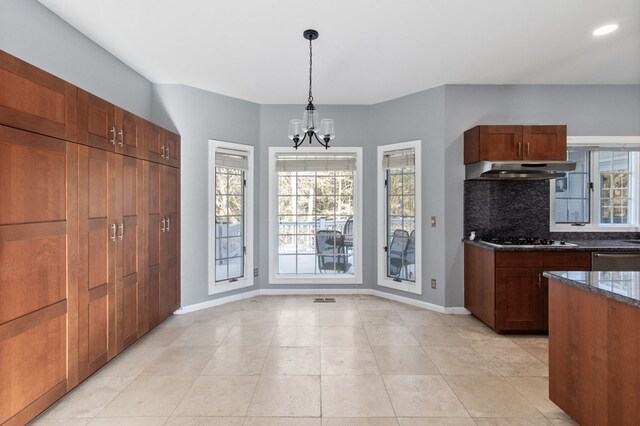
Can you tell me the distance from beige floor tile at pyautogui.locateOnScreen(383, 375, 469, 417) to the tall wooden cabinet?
2.30m

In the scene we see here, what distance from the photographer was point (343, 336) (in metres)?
3.23

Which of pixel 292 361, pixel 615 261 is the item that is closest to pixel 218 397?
pixel 292 361

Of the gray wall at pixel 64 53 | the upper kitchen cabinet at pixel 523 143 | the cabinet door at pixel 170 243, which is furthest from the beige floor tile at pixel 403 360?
the gray wall at pixel 64 53

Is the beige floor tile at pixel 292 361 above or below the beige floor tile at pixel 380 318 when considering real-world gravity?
below

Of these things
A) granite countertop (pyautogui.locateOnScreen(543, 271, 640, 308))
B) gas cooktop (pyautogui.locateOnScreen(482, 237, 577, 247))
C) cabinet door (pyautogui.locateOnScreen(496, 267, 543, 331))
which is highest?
gas cooktop (pyautogui.locateOnScreen(482, 237, 577, 247))

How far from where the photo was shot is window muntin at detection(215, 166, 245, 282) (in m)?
4.35

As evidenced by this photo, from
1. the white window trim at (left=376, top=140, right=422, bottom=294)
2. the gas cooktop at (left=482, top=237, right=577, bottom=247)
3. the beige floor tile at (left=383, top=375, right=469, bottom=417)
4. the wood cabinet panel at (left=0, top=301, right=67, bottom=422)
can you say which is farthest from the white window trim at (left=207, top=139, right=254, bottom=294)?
the gas cooktop at (left=482, top=237, right=577, bottom=247)

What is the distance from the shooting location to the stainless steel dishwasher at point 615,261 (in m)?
3.28

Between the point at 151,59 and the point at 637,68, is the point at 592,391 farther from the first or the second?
the point at 151,59

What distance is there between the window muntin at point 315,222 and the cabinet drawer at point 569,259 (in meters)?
2.43

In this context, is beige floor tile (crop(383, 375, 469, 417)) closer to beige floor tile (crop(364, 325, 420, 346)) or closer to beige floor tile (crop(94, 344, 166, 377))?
beige floor tile (crop(364, 325, 420, 346))

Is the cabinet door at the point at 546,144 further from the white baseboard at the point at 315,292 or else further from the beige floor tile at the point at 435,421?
the beige floor tile at the point at 435,421

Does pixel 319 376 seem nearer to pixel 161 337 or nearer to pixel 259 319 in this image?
pixel 259 319

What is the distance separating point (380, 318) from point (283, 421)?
79.8 inches
